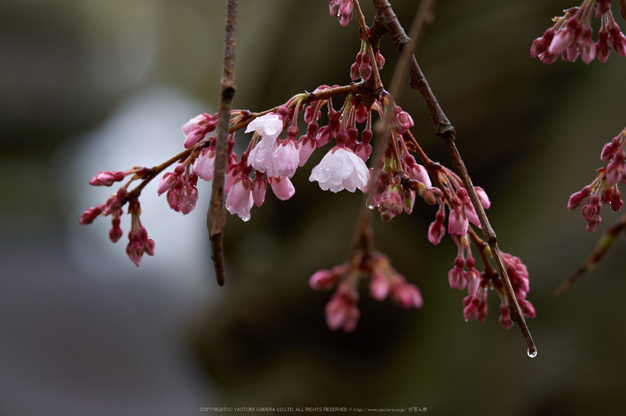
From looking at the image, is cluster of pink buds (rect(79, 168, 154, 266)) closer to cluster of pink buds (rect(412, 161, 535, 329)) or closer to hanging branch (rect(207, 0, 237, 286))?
hanging branch (rect(207, 0, 237, 286))

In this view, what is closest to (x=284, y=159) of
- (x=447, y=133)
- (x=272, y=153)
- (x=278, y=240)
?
(x=272, y=153)

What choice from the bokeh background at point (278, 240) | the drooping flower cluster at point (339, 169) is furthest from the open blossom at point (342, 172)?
the bokeh background at point (278, 240)

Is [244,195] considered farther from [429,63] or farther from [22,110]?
[22,110]

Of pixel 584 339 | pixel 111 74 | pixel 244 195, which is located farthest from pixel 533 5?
pixel 111 74

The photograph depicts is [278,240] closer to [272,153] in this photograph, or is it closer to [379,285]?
[272,153]

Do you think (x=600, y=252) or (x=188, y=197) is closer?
(x=600, y=252)

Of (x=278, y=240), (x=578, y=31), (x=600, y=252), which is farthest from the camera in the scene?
(x=278, y=240)

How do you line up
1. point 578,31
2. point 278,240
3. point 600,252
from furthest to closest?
1. point 278,240
2. point 578,31
3. point 600,252
